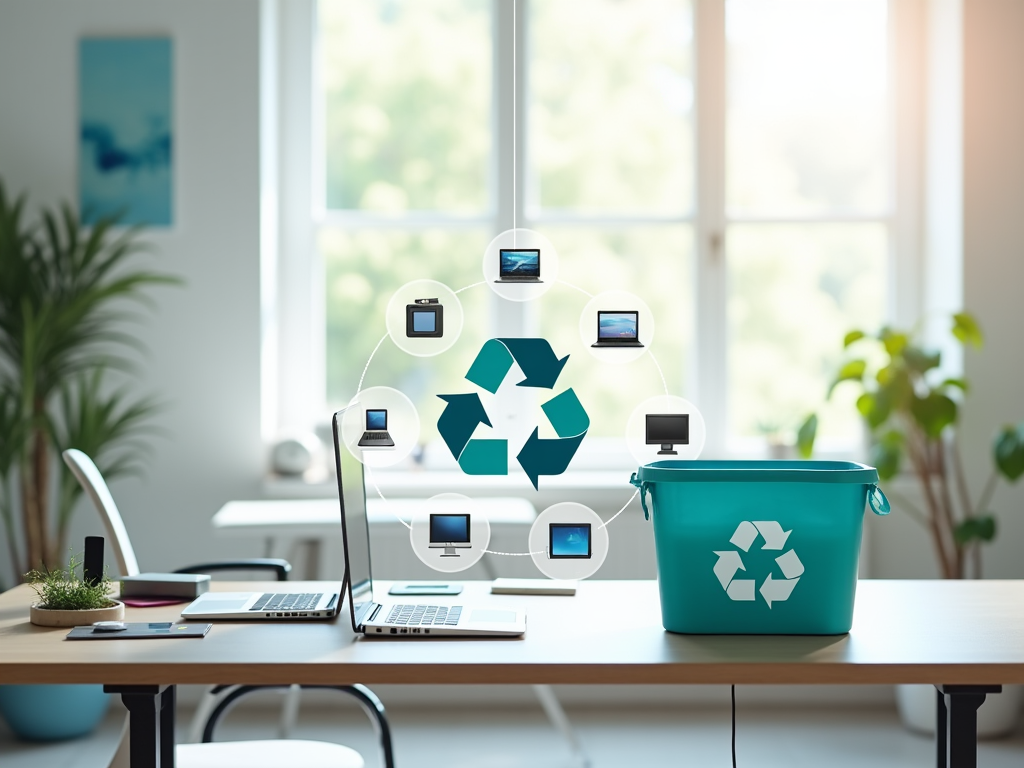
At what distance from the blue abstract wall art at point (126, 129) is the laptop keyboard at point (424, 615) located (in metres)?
2.34

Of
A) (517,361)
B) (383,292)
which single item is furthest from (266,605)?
(383,292)

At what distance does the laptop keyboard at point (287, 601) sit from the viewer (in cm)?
193

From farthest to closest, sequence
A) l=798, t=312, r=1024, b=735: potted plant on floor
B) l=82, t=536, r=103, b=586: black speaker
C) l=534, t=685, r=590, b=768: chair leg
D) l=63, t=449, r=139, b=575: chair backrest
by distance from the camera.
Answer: l=798, t=312, r=1024, b=735: potted plant on floor < l=534, t=685, r=590, b=768: chair leg < l=63, t=449, r=139, b=575: chair backrest < l=82, t=536, r=103, b=586: black speaker

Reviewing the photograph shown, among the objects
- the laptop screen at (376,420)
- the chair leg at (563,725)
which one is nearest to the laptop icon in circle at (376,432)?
the laptop screen at (376,420)

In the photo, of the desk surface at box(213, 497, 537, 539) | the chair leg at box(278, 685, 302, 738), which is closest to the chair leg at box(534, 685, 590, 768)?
the desk surface at box(213, 497, 537, 539)

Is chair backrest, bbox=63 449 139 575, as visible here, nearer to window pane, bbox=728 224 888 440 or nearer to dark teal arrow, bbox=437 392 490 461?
dark teal arrow, bbox=437 392 490 461

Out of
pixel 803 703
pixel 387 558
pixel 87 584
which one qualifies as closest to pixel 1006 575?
pixel 803 703

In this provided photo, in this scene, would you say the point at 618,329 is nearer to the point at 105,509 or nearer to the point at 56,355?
the point at 105,509

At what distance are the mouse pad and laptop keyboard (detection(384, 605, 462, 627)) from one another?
31 centimetres

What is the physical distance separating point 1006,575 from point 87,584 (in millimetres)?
3146

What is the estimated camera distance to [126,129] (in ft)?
12.4

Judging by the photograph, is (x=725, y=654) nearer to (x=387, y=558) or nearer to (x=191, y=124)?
(x=387, y=558)

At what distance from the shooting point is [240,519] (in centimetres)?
312

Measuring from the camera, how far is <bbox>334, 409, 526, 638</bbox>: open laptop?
70.4 inches
